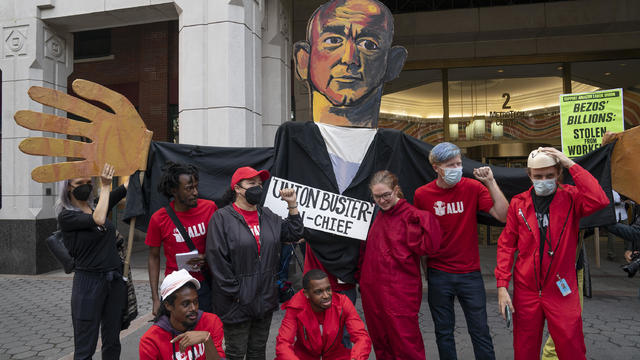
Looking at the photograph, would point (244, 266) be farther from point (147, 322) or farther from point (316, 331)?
point (147, 322)

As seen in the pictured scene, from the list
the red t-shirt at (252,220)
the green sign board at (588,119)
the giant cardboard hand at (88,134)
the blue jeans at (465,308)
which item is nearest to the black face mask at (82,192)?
the giant cardboard hand at (88,134)

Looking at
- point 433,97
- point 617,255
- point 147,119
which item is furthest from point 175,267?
point 147,119

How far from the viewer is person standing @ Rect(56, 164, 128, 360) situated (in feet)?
10.4

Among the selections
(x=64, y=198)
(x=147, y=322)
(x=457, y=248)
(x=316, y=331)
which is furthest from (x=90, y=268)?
(x=457, y=248)

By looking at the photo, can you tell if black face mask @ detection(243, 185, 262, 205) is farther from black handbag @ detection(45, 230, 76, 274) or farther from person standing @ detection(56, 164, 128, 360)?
black handbag @ detection(45, 230, 76, 274)

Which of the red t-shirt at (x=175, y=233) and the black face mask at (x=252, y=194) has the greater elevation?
the black face mask at (x=252, y=194)

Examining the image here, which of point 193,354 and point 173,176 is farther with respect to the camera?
point 173,176

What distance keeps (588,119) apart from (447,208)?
2.30 metres

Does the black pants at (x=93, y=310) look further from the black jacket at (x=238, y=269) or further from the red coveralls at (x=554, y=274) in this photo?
the red coveralls at (x=554, y=274)

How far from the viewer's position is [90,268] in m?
3.21

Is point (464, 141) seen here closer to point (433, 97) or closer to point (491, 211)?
point (433, 97)

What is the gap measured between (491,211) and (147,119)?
44.6 ft

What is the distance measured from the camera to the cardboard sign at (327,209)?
12.5 ft

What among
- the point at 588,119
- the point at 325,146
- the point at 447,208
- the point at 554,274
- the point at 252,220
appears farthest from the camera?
the point at 588,119
